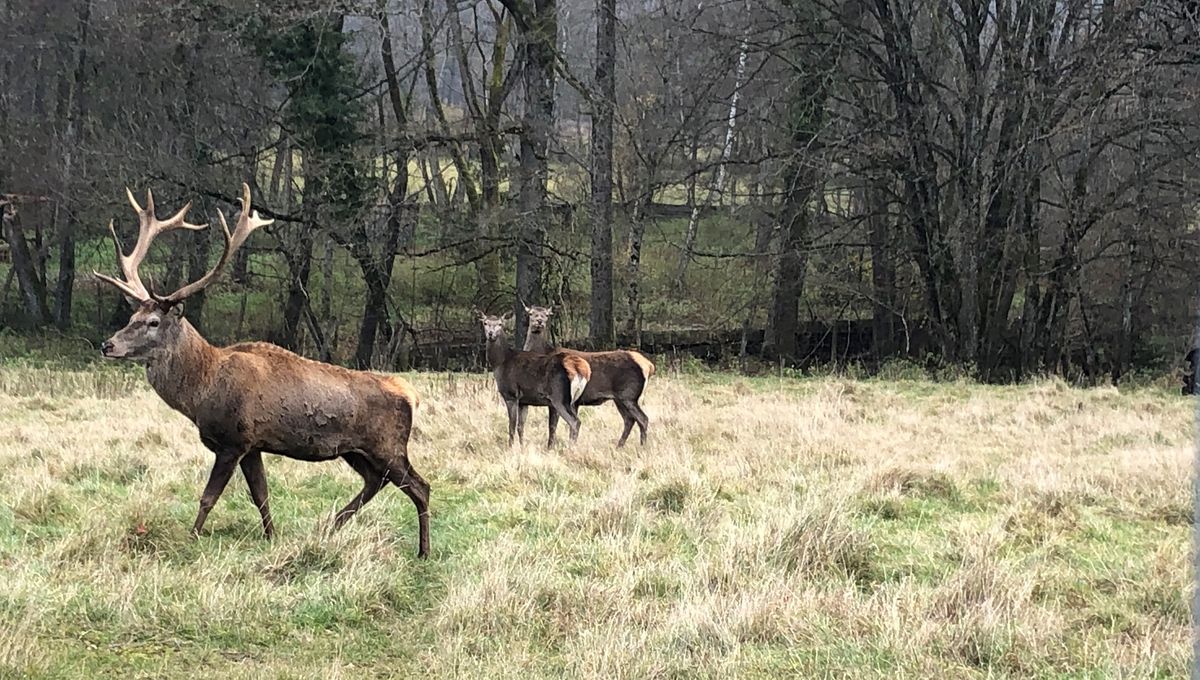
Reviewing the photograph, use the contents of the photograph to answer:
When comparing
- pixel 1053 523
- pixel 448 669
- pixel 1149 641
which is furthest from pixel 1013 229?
pixel 448 669

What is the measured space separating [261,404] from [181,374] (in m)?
0.49

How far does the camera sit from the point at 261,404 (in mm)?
6145

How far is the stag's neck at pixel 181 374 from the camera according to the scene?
6.15m

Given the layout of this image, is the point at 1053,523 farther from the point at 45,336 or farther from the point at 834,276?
the point at 45,336

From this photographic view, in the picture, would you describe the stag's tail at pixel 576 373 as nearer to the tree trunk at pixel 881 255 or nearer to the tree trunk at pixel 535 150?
the tree trunk at pixel 535 150

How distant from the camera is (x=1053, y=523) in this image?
693 centimetres

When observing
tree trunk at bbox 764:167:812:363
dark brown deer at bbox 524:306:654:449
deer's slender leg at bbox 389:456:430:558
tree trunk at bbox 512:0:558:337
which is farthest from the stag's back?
tree trunk at bbox 764:167:812:363

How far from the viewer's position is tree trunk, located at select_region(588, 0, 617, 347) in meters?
18.5

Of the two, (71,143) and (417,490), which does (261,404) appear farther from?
(71,143)

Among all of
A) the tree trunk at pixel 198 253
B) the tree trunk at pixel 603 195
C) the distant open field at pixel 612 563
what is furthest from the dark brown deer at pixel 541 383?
the tree trunk at pixel 198 253

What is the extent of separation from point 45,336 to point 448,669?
2269cm

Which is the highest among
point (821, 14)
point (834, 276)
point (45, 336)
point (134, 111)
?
point (821, 14)

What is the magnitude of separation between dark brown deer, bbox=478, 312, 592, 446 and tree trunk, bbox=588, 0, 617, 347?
801 cm

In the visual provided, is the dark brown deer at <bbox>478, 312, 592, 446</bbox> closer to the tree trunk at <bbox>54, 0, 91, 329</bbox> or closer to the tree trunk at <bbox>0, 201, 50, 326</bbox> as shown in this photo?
the tree trunk at <bbox>54, 0, 91, 329</bbox>
